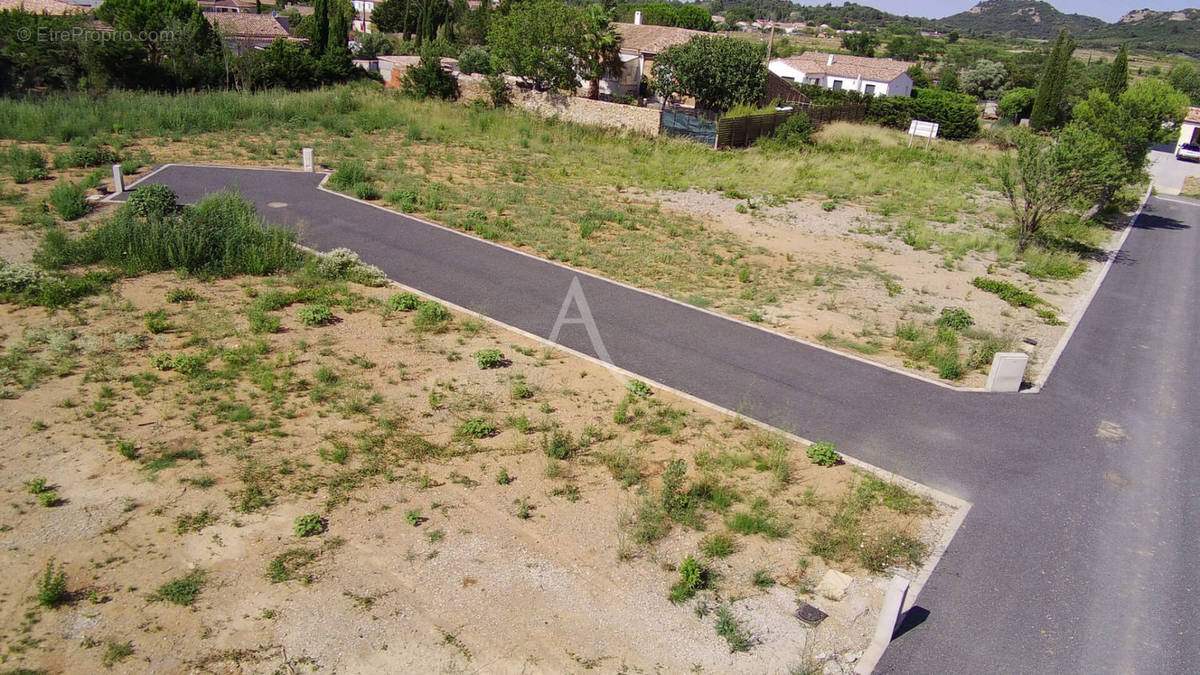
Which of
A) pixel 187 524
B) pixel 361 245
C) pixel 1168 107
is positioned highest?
pixel 1168 107

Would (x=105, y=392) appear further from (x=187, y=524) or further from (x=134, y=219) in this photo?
(x=134, y=219)

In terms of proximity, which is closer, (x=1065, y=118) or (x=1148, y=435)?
(x=1148, y=435)

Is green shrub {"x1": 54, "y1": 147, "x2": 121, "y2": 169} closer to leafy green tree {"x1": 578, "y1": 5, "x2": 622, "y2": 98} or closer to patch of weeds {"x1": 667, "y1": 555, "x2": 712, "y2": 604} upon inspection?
leafy green tree {"x1": 578, "y1": 5, "x2": 622, "y2": 98}

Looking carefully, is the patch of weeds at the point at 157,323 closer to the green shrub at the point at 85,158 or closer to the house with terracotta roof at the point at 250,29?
the green shrub at the point at 85,158

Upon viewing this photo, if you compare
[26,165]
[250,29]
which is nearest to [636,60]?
[26,165]

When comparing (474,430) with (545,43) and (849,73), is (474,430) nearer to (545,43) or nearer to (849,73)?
(545,43)

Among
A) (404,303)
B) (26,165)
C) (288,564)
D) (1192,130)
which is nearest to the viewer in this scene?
(288,564)

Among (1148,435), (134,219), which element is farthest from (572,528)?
(134,219)
